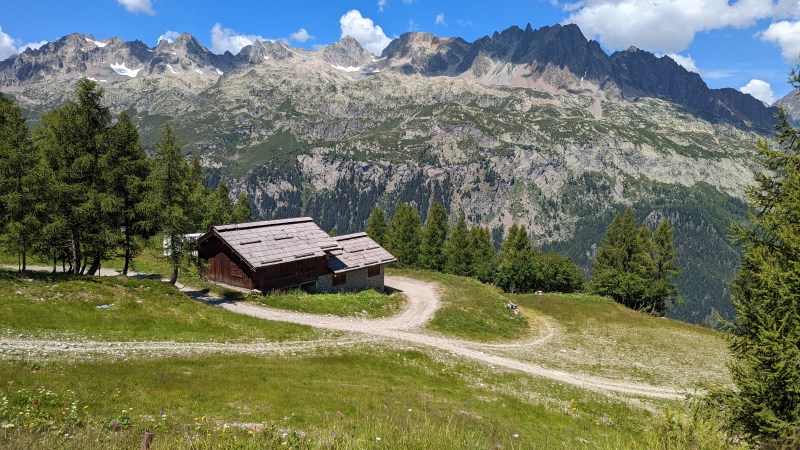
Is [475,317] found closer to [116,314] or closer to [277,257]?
[277,257]

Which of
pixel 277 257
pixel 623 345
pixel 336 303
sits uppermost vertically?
pixel 277 257

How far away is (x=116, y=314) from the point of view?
31578 mm

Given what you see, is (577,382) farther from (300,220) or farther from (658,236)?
(658,236)

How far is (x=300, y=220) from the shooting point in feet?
208

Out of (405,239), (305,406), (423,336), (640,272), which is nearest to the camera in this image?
(305,406)

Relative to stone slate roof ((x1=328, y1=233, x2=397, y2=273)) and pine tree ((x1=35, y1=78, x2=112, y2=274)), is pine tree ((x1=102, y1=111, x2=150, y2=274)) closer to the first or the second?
pine tree ((x1=35, y1=78, x2=112, y2=274))

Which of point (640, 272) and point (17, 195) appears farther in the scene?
point (640, 272)

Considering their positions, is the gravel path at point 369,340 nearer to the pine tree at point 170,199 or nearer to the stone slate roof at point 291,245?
the pine tree at point 170,199

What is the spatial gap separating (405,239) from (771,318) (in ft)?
316

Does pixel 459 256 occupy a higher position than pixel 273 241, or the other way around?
pixel 273 241

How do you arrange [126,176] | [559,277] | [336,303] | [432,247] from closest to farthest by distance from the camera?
[126,176], [336,303], [559,277], [432,247]

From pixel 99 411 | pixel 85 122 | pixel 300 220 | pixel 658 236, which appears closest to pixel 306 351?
pixel 99 411

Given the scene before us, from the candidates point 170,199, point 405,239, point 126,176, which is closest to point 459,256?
point 405,239

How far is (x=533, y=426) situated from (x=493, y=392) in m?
6.18
